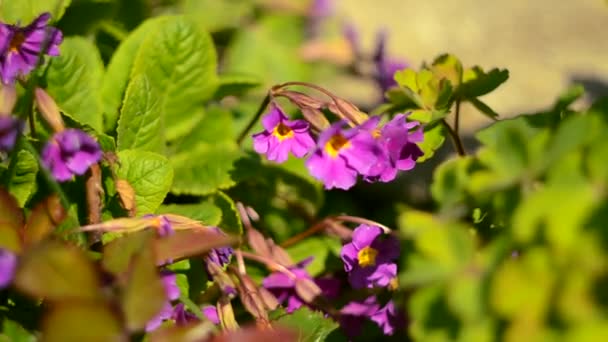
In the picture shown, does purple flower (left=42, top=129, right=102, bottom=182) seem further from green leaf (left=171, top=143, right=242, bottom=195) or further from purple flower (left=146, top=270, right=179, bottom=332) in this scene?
green leaf (left=171, top=143, right=242, bottom=195)

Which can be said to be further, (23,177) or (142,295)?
(23,177)

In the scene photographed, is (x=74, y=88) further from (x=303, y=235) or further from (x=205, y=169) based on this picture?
(x=303, y=235)

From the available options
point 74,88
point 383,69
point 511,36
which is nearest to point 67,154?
point 74,88

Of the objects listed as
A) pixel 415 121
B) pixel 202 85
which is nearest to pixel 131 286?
pixel 415 121

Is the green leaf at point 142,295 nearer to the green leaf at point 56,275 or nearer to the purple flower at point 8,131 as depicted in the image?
the green leaf at point 56,275

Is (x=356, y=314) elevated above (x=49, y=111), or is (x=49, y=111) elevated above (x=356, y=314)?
(x=49, y=111)

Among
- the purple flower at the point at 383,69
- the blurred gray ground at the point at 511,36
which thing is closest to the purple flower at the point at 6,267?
the purple flower at the point at 383,69

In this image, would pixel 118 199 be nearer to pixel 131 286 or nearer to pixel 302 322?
pixel 302 322
